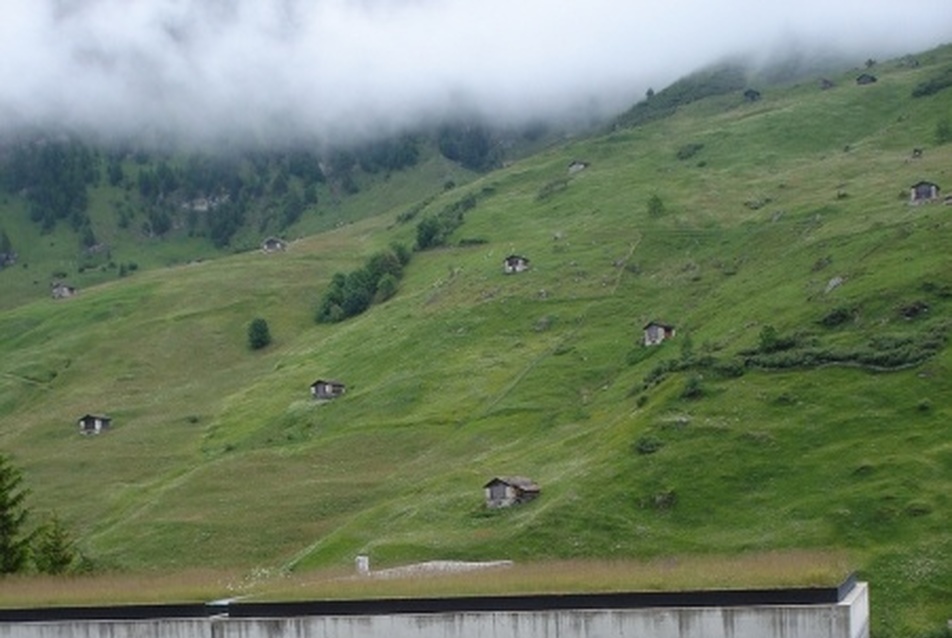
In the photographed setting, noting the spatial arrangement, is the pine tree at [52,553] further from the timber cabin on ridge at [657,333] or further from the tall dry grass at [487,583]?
the timber cabin on ridge at [657,333]

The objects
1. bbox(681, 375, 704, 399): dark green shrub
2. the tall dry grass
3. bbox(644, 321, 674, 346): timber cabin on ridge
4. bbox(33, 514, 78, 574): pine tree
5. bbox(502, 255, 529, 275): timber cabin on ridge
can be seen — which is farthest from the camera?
bbox(502, 255, 529, 275): timber cabin on ridge

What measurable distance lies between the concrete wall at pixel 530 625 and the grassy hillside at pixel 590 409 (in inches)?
1198

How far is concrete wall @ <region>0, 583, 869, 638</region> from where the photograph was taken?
39156mm

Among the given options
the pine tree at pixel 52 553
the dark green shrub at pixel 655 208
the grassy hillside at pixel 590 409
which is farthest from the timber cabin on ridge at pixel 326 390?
the pine tree at pixel 52 553

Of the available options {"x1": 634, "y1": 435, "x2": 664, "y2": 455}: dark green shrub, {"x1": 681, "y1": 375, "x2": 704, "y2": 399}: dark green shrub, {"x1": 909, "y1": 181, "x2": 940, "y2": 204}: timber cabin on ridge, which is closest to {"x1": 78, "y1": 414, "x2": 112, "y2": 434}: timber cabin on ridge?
{"x1": 681, "y1": 375, "x2": 704, "y2": 399}: dark green shrub

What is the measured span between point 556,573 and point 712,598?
A: 6.84m

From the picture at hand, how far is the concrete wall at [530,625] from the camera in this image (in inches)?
1542

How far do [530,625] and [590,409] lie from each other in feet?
249

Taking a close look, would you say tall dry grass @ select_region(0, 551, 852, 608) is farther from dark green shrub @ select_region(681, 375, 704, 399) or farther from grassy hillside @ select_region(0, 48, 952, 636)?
dark green shrub @ select_region(681, 375, 704, 399)

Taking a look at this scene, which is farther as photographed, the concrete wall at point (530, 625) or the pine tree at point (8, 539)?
the pine tree at point (8, 539)

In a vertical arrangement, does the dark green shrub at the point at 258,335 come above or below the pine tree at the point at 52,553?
above

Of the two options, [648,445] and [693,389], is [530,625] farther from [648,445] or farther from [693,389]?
[693,389]

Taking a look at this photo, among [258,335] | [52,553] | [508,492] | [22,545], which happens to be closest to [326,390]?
[258,335]

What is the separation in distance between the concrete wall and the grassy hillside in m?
30.4
